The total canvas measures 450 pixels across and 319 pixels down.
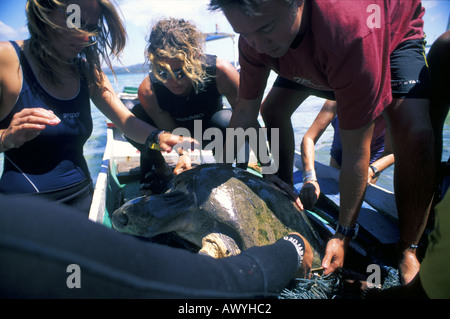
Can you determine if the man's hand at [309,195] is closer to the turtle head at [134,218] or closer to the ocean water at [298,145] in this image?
the turtle head at [134,218]

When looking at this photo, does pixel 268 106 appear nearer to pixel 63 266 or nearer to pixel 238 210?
pixel 238 210

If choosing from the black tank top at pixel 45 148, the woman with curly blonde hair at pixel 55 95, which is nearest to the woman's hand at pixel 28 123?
the woman with curly blonde hair at pixel 55 95

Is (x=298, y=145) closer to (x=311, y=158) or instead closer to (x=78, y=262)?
(x=311, y=158)

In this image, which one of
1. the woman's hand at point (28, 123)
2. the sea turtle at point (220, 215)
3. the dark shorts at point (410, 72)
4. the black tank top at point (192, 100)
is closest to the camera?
the woman's hand at point (28, 123)

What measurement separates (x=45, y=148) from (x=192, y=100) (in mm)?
1319

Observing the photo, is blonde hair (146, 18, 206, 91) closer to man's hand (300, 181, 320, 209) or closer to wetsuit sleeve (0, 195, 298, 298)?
man's hand (300, 181, 320, 209)

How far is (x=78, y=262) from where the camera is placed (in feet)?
1.49

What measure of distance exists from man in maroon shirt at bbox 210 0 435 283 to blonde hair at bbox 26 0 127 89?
2.68ft

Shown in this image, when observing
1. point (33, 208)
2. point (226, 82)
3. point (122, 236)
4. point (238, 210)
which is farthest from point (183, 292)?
point (226, 82)

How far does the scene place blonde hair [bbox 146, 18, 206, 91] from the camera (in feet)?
6.80

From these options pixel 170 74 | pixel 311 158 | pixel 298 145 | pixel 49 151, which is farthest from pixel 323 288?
pixel 298 145

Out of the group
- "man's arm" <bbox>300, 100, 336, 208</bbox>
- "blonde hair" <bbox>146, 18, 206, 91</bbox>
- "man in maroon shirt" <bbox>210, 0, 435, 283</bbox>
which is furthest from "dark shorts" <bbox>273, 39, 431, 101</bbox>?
"blonde hair" <bbox>146, 18, 206, 91</bbox>

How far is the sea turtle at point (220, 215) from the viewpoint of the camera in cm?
153

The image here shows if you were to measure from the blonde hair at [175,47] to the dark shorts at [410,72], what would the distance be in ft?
4.65
